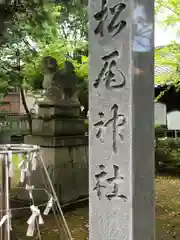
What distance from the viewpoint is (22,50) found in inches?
388

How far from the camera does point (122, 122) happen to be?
8.23 ft

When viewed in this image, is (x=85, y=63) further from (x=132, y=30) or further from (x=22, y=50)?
(x=132, y=30)

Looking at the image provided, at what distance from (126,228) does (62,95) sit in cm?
498

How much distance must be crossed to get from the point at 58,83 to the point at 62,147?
1418mm

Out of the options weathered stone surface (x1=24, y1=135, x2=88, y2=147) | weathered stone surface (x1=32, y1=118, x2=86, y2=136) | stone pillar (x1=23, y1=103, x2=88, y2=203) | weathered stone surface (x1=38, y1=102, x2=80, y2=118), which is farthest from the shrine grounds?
weathered stone surface (x1=38, y1=102, x2=80, y2=118)

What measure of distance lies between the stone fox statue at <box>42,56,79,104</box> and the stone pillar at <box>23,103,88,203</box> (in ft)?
0.86

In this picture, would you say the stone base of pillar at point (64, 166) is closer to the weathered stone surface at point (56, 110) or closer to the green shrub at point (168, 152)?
the weathered stone surface at point (56, 110)

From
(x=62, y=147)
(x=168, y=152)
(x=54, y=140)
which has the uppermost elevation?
(x=54, y=140)

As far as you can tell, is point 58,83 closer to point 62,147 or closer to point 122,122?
point 62,147

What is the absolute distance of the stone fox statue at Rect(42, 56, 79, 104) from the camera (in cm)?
711

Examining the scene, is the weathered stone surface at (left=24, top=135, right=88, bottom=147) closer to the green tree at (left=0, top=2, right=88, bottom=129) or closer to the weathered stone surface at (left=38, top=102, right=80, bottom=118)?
the weathered stone surface at (left=38, top=102, right=80, bottom=118)

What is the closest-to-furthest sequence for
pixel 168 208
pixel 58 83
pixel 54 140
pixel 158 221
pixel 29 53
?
pixel 158 221 → pixel 54 140 → pixel 168 208 → pixel 58 83 → pixel 29 53

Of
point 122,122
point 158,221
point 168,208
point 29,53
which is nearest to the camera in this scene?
point 122,122

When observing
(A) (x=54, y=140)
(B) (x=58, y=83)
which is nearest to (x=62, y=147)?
(A) (x=54, y=140)
